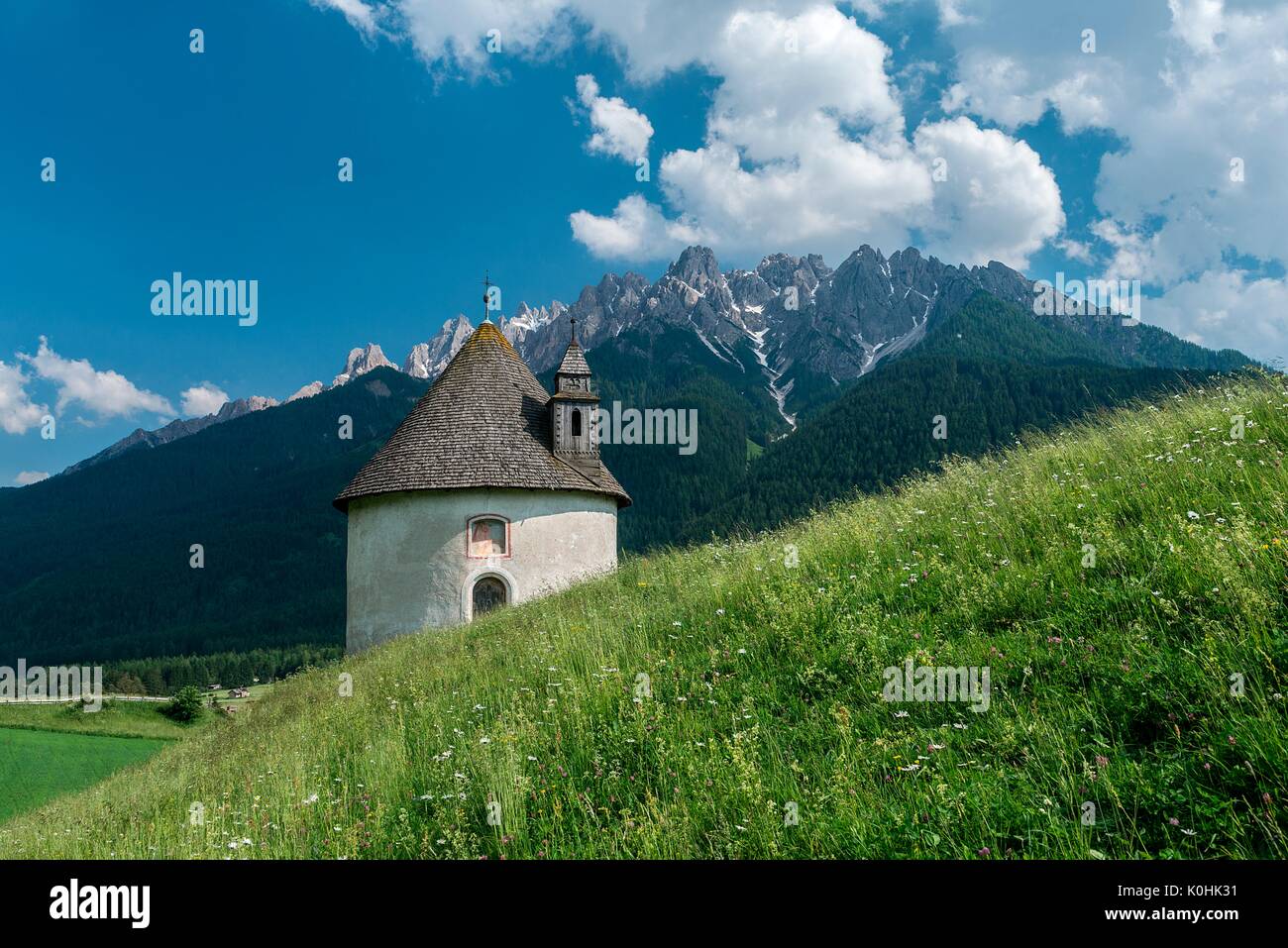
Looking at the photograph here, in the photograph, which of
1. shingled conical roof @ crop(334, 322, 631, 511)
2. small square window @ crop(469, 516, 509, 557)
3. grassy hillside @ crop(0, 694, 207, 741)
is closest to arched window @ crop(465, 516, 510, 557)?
small square window @ crop(469, 516, 509, 557)

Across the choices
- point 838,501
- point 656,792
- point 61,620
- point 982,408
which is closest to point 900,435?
point 982,408

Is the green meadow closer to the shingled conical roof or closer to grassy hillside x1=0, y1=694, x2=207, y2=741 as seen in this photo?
grassy hillside x1=0, y1=694, x2=207, y2=741

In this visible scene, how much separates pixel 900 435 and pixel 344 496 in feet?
423

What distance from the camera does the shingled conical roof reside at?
21.3 m

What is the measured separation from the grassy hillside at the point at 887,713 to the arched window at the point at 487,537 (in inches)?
445

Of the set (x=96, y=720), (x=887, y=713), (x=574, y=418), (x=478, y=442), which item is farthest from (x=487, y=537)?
(x=96, y=720)

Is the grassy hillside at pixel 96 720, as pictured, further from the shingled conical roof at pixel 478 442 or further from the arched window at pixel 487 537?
the arched window at pixel 487 537

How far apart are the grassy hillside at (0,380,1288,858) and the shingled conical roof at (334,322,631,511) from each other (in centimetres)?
1199

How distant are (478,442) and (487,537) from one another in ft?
9.20

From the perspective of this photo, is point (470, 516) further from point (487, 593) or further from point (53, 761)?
point (53, 761)

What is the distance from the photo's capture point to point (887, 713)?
4.92m

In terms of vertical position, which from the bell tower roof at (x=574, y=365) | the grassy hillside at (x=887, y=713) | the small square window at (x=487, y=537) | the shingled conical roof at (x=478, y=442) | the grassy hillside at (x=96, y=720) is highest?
the bell tower roof at (x=574, y=365)

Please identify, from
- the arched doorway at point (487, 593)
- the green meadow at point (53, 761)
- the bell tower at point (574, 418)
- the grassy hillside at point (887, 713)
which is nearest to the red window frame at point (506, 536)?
the arched doorway at point (487, 593)

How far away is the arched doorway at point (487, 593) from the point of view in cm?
2106
